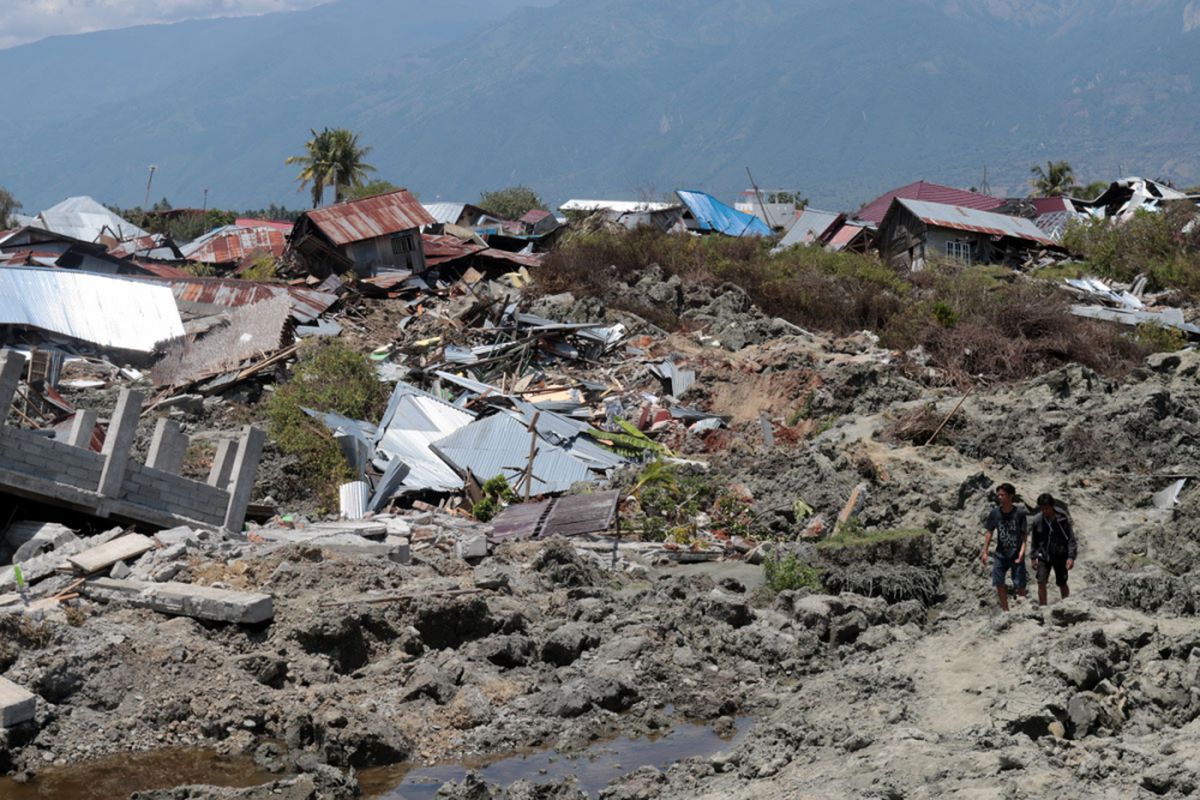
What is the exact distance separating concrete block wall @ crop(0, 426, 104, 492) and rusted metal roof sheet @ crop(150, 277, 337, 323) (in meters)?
15.6

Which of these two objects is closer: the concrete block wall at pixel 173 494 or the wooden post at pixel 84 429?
the concrete block wall at pixel 173 494

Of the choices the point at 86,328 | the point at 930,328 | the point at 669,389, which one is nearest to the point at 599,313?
the point at 669,389

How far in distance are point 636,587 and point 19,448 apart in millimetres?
5831

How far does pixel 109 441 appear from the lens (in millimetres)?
12875

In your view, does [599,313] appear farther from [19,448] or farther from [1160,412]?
[19,448]

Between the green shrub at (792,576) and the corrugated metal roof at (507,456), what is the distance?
172 inches

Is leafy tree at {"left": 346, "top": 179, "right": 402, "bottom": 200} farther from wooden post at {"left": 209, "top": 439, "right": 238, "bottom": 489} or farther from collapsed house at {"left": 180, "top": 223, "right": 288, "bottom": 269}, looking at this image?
wooden post at {"left": 209, "top": 439, "right": 238, "bottom": 489}

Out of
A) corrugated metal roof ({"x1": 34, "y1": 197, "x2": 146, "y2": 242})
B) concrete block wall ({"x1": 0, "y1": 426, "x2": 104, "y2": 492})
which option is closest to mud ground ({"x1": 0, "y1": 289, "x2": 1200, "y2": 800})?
concrete block wall ({"x1": 0, "y1": 426, "x2": 104, "y2": 492})

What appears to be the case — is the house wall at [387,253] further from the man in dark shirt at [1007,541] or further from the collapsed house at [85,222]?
the man in dark shirt at [1007,541]

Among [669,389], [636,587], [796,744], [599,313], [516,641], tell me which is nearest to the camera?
[796,744]

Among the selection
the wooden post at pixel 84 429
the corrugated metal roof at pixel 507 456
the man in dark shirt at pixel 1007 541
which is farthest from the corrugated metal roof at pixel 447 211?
the man in dark shirt at pixel 1007 541

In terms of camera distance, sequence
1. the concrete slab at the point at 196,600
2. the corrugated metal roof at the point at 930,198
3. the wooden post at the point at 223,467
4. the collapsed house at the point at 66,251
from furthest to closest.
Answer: the corrugated metal roof at the point at 930,198 → the collapsed house at the point at 66,251 → the wooden post at the point at 223,467 → the concrete slab at the point at 196,600

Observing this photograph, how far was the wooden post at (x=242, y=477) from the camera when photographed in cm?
1396

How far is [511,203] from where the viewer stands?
6794 centimetres
